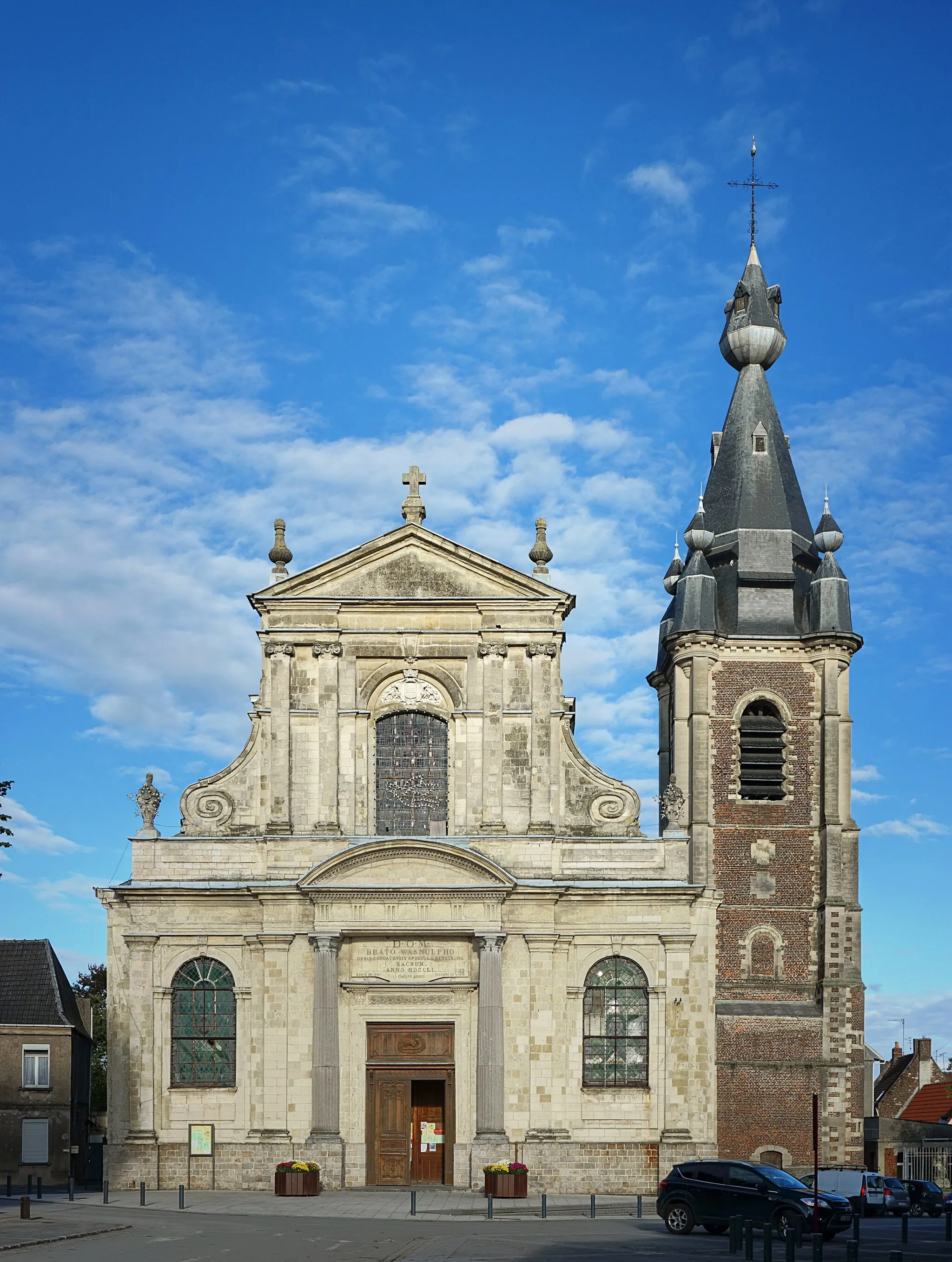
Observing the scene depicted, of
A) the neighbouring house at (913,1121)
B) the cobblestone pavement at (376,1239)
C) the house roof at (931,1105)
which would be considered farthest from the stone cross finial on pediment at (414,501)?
the house roof at (931,1105)

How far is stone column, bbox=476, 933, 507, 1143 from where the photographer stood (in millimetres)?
34031

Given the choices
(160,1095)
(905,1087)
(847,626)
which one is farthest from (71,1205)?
(905,1087)

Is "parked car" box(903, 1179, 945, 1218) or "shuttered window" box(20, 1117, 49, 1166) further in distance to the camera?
"shuttered window" box(20, 1117, 49, 1166)

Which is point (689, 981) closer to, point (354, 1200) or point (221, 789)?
point (354, 1200)

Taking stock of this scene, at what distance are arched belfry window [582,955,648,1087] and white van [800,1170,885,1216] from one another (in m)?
4.70

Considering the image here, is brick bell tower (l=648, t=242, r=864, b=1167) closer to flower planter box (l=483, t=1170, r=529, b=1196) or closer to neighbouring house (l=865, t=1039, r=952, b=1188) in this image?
neighbouring house (l=865, t=1039, r=952, b=1188)

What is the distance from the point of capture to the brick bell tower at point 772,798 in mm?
40844

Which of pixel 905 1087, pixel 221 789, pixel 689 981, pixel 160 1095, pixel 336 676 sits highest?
pixel 336 676

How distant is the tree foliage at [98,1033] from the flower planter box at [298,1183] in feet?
86.4

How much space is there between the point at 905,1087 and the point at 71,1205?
36872 mm

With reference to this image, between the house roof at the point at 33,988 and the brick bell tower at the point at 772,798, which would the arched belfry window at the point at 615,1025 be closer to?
the brick bell tower at the point at 772,798

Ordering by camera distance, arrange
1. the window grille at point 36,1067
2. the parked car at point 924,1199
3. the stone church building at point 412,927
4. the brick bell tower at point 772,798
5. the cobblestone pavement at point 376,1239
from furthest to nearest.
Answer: the window grille at point 36,1067 < the brick bell tower at point 772,798 < the parked car at point 924,1199 < the stone church building at point 412,927 < the cobblestone pavement at point 376,1239

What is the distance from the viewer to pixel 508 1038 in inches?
1362

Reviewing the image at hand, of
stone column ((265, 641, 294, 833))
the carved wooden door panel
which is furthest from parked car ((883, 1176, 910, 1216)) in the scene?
stone column ((265, 641, 294, 833))
